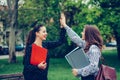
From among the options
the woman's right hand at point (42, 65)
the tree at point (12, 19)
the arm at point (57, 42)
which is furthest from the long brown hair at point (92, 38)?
the tree at point (12, 19)

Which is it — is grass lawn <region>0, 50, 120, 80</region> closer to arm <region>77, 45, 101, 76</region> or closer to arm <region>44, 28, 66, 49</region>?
arm <region>44, 28, 66, 49</region>

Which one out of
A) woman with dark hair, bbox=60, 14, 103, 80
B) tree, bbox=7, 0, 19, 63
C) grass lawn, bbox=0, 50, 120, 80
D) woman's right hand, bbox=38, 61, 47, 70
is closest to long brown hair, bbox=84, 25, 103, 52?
woman with dark hair, bbox=60, 14, 103, 80

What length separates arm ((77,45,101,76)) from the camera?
16.4ft

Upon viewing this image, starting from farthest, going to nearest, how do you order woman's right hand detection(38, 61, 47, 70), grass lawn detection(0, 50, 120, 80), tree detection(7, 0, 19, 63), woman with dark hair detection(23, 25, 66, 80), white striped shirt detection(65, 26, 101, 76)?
1. tree detection(7, 0, 19, 63)
2. grass lawn detection(0, 50, 120, 80)
3. woman with dark hair detection(23, 25, 66, 80)
4. woman's right hand detection(38, 61, 47, 70)
5. white striped shirt detection(65, 26, 101, 76)

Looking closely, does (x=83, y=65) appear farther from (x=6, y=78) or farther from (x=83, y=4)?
(x=83, y=4)

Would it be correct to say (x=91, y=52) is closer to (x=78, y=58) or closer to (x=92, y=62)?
(x=92, y=62)

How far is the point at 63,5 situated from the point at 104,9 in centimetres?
384

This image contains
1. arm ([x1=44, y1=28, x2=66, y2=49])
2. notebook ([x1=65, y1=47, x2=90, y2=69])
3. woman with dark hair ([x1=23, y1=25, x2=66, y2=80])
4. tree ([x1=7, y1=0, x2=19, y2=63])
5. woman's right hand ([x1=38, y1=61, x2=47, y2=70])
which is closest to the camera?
notebook ([x1=65, y1=47, x2=90, y2=69])

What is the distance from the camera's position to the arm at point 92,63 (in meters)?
5.01

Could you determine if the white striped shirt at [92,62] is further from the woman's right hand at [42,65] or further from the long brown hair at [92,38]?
the woman's right hand at [42,65]

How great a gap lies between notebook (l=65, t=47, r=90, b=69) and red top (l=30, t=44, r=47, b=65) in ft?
1.54

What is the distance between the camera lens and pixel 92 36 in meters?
5.21

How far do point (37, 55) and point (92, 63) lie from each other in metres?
0.96

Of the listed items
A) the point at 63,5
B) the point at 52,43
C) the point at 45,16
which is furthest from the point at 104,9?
the point at 52,43
